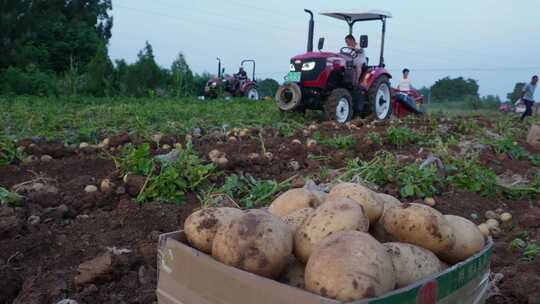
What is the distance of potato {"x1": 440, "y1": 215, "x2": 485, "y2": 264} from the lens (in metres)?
2.40

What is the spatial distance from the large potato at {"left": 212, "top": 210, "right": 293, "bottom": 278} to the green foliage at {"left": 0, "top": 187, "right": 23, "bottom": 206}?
2.64 meters

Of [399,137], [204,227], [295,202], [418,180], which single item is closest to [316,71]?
[399,137]

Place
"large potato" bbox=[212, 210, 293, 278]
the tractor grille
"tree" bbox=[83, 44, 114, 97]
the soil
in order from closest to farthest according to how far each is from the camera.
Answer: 1. "large potato" bbox=[212, 210, 293, 278]
2. the soil
3. the tractor grille
4. "tree" bbox=[83, 44, 114, 97]

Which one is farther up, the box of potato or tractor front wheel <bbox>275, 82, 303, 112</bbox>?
tractor front wheel <bbox>275, 82, 303, 112</bbox>

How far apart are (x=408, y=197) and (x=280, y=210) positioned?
2.35m

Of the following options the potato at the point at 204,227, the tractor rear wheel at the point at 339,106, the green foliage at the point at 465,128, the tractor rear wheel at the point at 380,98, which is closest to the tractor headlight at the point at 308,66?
the tractor rear wheel at the point at 339,106

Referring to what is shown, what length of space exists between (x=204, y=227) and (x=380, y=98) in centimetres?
1110

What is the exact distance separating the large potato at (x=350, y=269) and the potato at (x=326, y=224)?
0.55ft

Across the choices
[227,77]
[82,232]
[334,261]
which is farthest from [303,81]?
[227,77]

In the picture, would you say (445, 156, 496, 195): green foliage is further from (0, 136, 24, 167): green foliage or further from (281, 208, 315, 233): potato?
(0, 136, 24, 167): green foliage

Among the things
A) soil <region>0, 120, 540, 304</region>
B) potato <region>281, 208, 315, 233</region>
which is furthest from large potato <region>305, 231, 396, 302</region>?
soil <region>0, 120, 540, 304</region>

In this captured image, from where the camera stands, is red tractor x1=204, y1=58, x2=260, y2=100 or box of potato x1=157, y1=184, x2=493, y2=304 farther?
red tractor x1=204, y1=58, x2=260, y2=100

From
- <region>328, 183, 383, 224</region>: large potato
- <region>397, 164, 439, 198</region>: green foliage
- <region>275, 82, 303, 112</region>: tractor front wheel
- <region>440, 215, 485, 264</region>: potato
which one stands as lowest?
<region>397, 164, 439, 198</region>: green foliage

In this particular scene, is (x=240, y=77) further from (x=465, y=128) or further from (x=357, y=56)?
(x=465, y=128)
